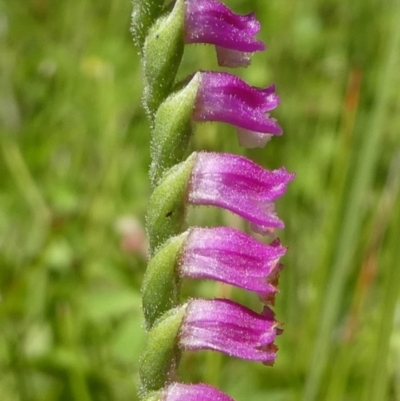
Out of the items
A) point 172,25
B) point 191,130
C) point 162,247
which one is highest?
point 172,25

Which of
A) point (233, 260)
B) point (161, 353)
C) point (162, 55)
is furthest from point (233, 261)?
point (162, 55)

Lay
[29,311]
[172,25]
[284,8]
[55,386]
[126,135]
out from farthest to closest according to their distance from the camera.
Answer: [284,8], [126,135], [29,311], [55,386], [172,25]

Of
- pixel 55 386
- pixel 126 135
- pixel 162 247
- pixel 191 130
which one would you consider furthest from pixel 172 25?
pixel 126 135

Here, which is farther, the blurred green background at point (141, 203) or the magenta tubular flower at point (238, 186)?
the blurred green background at point (141, 203)

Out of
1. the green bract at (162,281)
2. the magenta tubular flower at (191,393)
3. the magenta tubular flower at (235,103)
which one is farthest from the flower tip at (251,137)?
the magenta tubular flower at (191,393)

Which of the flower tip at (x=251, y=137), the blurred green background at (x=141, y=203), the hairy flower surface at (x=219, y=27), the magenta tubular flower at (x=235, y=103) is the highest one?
the hairy flower surface at (x=219, y=27)

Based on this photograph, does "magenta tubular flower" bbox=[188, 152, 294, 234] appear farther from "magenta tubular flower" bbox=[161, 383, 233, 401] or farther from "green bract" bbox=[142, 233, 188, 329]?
"magenta tubular flower" bbox=[161, 383, 233, 401]

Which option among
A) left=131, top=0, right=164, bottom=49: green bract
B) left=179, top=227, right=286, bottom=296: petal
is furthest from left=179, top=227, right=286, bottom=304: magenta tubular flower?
left=131, top=0, right=164, bottom=49: green bract

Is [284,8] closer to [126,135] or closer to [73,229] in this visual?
[126,135]

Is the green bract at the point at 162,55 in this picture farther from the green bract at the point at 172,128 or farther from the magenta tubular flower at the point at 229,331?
the magenta tubular flower at the point at 229,331
